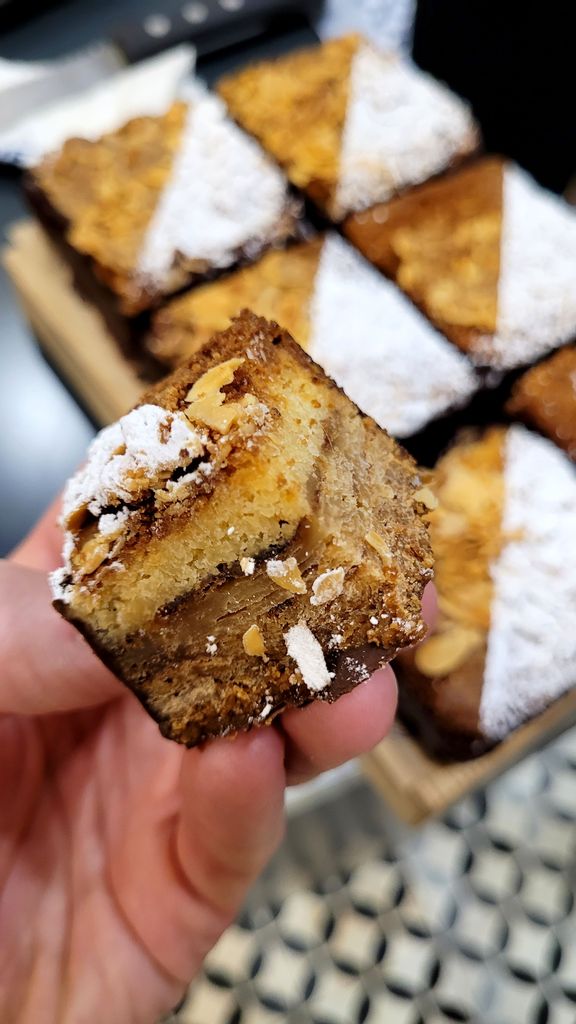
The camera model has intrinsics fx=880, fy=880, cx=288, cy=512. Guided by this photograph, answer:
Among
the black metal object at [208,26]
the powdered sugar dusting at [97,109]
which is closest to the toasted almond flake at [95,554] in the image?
the powdered sugar dusting at [97,109]

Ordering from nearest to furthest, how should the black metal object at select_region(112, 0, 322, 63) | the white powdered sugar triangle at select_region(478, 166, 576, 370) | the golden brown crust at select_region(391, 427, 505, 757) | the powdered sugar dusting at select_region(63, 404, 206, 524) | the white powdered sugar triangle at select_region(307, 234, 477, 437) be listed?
the powdered sugar dusting at select_region(63, 404, 206, 524), the golden brown crust at select_region(391, 427, 505, 757), the white powdered sugar triangle at select_region(307, 234, 477, 437), the white powdered sugar triangle at select_region(478, 166, 576, 370), the black metal object at select_region(112, 0, 322, 63)

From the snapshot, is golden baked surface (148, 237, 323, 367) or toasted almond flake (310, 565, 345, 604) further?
golden baked surface (148, 237, 323, 367)

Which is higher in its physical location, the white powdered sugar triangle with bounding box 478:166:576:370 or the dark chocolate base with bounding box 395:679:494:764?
the white powdered sugar triangle with bounding box 478:166:576:370

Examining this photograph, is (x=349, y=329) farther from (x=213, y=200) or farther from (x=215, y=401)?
(x=215, y=401)

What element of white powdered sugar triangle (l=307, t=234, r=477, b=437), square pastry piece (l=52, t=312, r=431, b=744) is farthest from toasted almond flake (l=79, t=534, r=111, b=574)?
white powdered sugar triangle (l=307, t=234, r=477, b=437)

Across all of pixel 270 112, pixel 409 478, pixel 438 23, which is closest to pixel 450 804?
pixel 409 478

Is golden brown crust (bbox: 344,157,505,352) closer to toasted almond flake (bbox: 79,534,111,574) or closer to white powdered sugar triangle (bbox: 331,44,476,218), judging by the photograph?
white powdered sugar triangle (bbox: 331,44,476,218)

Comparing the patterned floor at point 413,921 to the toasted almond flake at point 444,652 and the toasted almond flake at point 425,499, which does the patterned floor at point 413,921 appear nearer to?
the toasted almond flake at point 444,652
